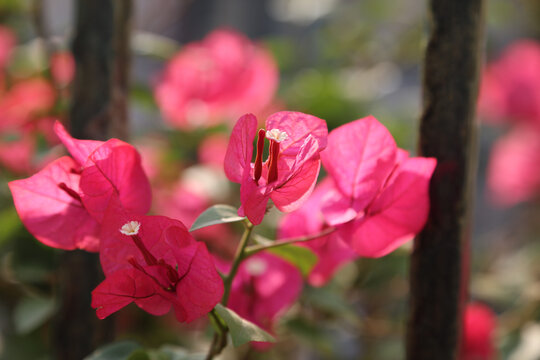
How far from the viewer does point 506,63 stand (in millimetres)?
1218

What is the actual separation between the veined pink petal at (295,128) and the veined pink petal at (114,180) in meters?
0.10

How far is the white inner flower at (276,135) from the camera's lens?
1.04 ft

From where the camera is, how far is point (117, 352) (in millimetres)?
405

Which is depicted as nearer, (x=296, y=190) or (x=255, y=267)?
(x=296, y=190)

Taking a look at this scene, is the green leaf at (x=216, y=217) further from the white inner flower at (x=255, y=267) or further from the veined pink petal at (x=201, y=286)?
the white inner flower at (x=255, y=267)

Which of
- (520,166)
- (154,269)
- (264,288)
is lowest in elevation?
(520,166)

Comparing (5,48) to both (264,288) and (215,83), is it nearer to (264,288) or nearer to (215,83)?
(215,83)

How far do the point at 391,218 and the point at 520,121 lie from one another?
0.92 m

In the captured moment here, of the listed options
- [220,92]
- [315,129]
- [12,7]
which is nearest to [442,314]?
[315,129]

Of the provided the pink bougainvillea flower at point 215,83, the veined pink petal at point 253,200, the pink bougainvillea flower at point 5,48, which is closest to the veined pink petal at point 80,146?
the veined pink petal at point 253,200

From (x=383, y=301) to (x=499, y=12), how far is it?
0.76m

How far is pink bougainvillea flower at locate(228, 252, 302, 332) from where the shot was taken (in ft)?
1.60

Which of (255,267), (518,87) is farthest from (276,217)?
(518,87)

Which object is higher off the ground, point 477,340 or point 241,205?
point 241,205
